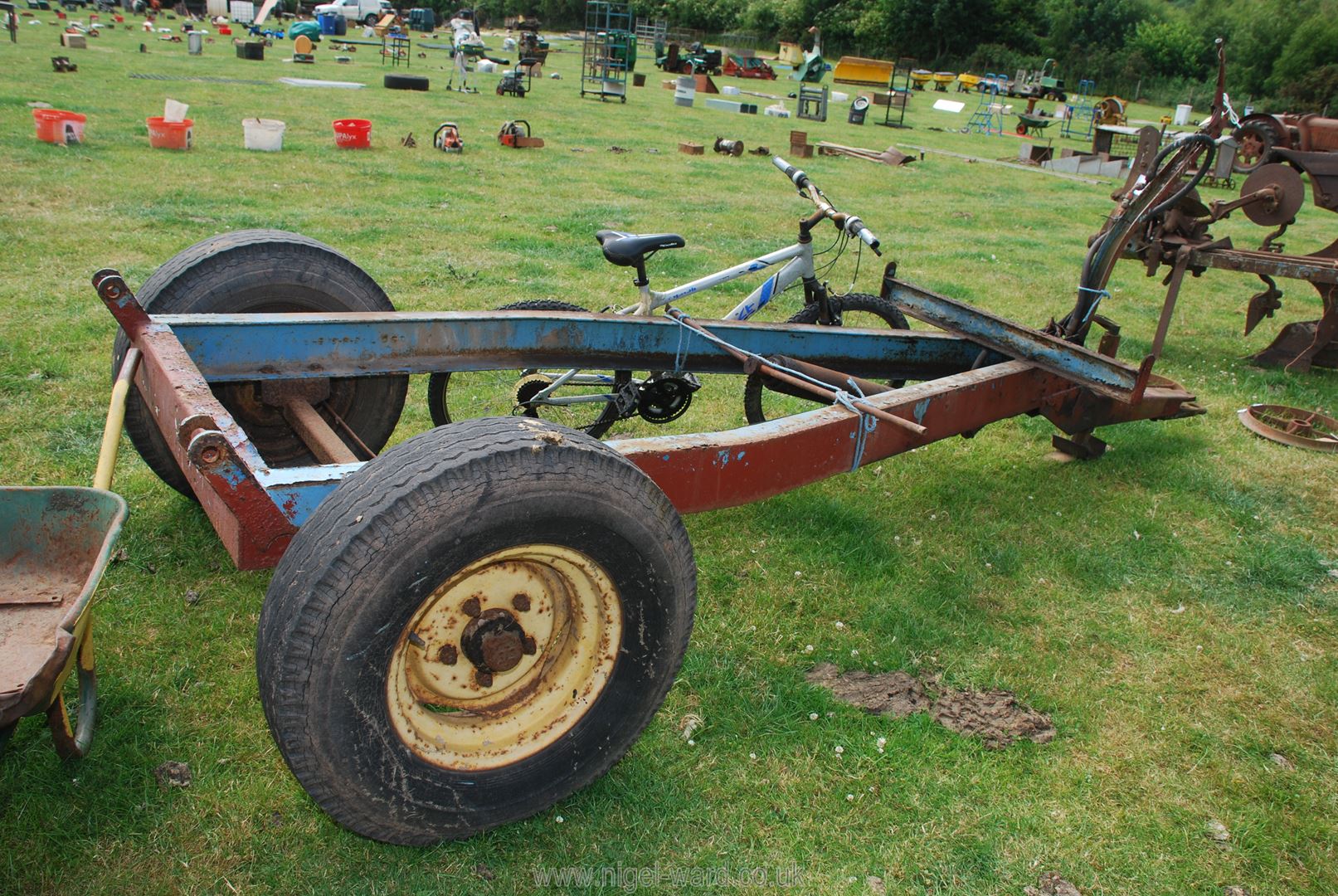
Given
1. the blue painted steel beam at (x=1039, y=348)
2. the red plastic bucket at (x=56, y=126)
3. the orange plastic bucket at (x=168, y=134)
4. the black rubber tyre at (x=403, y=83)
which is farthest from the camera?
the black rubber tyre at (x=403, y=83)

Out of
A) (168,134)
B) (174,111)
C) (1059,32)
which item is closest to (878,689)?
(168,134)

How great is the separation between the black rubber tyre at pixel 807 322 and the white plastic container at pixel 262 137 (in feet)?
29.8

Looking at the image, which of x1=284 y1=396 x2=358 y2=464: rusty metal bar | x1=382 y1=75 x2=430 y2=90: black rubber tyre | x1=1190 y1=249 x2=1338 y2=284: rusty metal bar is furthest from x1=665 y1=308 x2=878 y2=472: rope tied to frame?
x1=382 y1=75 x2=430 y2=90: black rubber tyre

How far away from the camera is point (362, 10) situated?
153ft

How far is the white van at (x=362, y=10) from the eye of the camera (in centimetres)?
4488

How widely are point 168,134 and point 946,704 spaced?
11471 millimetres

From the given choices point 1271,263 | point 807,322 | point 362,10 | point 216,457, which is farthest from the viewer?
point 362,10

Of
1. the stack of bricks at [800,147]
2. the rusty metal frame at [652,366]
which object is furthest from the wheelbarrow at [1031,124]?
the rusty metal frame at [652,366]

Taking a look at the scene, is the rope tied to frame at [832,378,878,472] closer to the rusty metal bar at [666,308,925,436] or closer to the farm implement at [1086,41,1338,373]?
the rusty metal bar at [666,308,925,436]

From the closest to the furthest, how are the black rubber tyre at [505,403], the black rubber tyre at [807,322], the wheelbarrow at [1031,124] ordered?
the black rubber tyre at [505,403], the black rubber tyre at [807,322], the wheelbarrow at [1031,124]

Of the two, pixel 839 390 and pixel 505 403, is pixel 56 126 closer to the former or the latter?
pixel 505 403

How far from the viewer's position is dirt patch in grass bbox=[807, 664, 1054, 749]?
288 centimetres

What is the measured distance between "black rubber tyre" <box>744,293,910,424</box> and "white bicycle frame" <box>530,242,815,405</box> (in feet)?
0.67

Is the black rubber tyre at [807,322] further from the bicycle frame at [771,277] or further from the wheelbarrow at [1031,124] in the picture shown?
the wheelbarrow at [1031,124]
